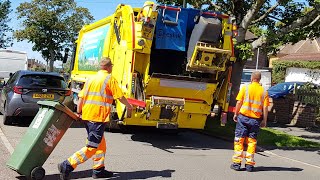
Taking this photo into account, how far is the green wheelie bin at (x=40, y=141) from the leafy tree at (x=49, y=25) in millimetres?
28431

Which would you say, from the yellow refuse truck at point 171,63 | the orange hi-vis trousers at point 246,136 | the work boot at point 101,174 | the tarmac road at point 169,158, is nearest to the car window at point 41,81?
the tarmac road at point 169,158

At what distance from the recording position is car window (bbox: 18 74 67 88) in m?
10.9

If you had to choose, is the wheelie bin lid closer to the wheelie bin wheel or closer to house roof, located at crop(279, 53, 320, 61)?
the wheelie bin wheel

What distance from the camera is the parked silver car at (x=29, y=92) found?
10648 millimetres

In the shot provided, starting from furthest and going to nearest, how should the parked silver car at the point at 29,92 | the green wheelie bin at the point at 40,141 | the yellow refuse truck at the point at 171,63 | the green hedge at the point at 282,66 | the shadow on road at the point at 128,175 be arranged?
the green hedge at the point at 282,66, the parked silver car at the point at 29,92, the yellow refuse truck at the point at 171,63, the shadow on road at the point at 128,175, the green wheelie bin at the point at 40,141

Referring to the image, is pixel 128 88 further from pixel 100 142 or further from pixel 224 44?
pixel 100 142

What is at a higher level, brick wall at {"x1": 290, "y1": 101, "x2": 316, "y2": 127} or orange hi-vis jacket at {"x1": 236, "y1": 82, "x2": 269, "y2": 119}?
orange hi-vis jacket at {"x1": 236, "y1": 82, "x2": 269, "y2": 119}

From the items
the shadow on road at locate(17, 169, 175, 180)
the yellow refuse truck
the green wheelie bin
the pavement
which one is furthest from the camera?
the pavement

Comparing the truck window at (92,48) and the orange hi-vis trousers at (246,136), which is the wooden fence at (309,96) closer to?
the truck window at (92,48)

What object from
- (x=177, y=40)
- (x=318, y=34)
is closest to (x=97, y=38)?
(x=177, y=40)

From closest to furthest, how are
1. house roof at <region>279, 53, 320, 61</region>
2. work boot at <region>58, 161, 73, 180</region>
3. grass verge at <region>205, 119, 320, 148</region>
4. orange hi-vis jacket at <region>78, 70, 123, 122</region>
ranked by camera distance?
work boot at <region>58, 161, 73, 180</region> → orange hi-vis jacket at <region>78, 70, 123, 122</region> → grass verge at <region>205, 119, 320, 148</region> → house roof at <region>279, 53, 320, 61</region>

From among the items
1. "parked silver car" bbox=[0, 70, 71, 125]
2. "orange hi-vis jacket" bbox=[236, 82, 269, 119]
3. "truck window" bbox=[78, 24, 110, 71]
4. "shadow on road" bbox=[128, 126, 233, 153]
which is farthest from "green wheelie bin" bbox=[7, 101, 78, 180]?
"truck window" bbox=[78, 24, 110, 71]

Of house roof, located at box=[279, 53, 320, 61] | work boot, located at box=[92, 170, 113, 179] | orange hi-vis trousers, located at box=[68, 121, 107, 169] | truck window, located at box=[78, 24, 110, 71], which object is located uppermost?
house roof, located at box=[279, 53, 320, 61]

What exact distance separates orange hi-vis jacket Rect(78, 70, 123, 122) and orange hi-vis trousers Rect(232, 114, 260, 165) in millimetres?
2419
